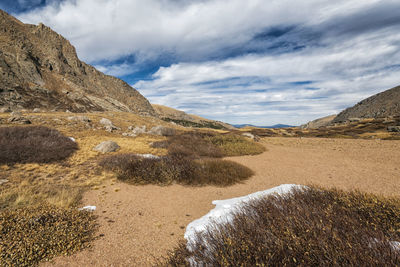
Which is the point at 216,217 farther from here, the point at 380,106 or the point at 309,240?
the point at 380,106

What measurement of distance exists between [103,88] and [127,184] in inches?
2877

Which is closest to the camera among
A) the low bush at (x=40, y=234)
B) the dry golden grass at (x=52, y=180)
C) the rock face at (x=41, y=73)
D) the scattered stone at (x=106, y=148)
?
the low bush at (x=40, y=234)

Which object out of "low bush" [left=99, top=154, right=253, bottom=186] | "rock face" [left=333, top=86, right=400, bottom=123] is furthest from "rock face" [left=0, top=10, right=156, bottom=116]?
"rock face" [left=333, top=86, right=400, bottom=123]

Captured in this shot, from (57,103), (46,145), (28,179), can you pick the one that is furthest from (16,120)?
(57,103)

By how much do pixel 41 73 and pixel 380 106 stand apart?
141m

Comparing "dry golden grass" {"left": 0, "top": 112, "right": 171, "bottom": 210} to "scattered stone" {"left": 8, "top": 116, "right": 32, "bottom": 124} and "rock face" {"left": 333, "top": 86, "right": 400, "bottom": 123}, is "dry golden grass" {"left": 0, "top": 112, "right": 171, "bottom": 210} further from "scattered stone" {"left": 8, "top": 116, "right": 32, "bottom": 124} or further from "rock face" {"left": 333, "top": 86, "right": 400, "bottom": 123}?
"rock face" {"left": 333, "top": 86, "right": 400, "bottom": 123}

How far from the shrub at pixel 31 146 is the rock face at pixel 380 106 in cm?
10261

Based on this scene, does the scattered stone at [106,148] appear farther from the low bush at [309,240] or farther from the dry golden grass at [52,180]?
the low bush at [309,240]

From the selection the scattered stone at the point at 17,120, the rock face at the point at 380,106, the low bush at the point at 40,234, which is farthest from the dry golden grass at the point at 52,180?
the rock face at the point at 380,106

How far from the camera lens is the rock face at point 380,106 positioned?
244ft

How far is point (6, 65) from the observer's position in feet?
114

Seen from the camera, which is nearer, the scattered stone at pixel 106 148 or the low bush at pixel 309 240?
the low bush at pixel 309 240

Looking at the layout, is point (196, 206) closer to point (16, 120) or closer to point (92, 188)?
point (92, 188)

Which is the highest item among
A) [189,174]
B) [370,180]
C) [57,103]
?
[57,103]
